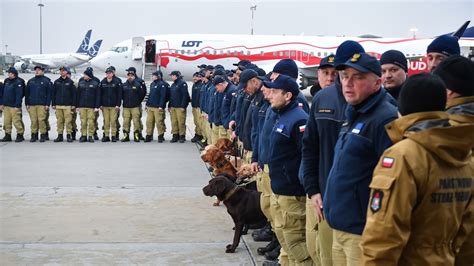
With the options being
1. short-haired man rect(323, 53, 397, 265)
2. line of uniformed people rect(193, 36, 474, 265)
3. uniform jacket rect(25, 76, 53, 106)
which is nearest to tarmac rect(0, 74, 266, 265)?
line of uniformed people rect(193, 36, 474, 265)

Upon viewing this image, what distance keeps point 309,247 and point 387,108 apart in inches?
53.7

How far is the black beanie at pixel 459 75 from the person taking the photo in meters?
3.39

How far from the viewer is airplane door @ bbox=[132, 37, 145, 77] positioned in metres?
28.4

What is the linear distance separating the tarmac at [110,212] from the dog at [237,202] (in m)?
0.33

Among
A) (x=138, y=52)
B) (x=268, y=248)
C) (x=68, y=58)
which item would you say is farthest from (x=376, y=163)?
(x=68, y=58)

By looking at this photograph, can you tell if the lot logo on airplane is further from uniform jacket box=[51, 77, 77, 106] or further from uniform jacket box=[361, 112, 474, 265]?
uniform jacket box=[361, 112, 474, 265]

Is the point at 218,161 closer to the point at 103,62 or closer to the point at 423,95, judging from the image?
the point at 423,95

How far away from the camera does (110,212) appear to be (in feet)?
26.8

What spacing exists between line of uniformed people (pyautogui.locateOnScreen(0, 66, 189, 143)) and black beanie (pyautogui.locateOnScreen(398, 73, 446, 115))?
43.1 feet

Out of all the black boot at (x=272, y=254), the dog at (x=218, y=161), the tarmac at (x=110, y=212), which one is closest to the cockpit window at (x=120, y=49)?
the tarmac at (x=110, y=212)

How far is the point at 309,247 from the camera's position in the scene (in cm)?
443

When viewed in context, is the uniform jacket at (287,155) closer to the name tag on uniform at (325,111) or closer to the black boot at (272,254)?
the name tag on uniform at (325,111)

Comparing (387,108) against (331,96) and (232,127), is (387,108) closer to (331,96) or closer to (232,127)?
(331,96)

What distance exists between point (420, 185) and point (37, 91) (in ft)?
44.6
